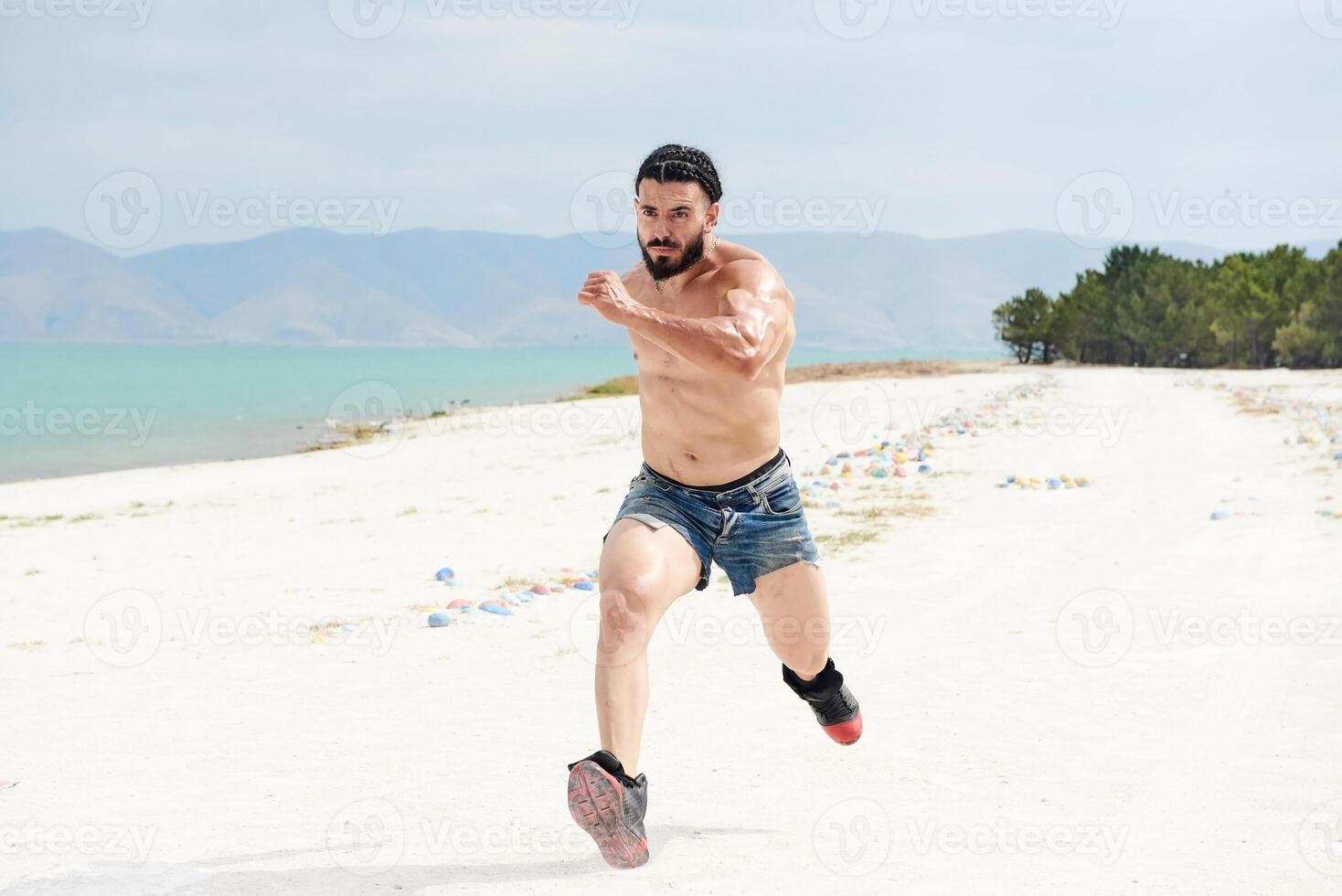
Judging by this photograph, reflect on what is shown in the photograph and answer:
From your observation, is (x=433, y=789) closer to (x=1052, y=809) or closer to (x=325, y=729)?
(x=325, y=729)

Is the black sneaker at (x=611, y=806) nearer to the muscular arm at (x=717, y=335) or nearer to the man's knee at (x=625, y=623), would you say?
the man's knee at (x=625, y=623)

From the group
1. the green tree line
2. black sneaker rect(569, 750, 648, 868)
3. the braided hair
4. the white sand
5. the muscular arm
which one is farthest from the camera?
the green tree line

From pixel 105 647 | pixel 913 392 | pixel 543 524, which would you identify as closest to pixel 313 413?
pixel 913 392

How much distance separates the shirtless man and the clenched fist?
58 mm

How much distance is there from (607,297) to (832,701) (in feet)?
6.82

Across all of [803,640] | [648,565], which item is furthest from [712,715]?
[648,565]

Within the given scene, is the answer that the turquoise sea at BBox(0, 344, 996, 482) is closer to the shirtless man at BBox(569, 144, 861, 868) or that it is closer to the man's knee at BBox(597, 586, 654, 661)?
the shirtless man at BBox(569, 144, 861, 868)

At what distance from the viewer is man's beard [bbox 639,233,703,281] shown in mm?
5008

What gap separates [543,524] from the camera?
43.8ft

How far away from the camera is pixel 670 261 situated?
502 centimetres

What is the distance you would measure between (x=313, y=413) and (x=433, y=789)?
138 ft

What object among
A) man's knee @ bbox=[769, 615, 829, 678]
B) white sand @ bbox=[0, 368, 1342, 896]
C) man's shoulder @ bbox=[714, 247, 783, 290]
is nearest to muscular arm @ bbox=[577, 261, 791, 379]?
man's shoulder @ bbox=[714, 247, 783, 290]

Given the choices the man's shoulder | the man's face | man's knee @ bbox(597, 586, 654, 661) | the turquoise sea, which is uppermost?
the man's face

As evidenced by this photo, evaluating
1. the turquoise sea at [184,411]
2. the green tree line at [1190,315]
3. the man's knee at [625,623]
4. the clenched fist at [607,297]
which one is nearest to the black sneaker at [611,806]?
the man's knee at [625,623]
